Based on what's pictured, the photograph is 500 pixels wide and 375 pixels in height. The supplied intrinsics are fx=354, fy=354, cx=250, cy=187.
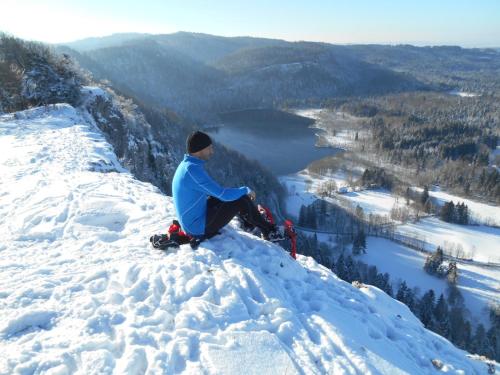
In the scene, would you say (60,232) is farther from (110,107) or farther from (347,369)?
(110,107)

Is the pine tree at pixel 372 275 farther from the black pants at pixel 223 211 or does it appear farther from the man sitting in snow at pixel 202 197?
the man sitting in snow at pixel 202 197

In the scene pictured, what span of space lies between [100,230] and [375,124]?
185m

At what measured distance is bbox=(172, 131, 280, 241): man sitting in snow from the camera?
671cm

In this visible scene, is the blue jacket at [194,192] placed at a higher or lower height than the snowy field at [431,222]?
higher

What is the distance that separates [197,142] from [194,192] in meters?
0.97

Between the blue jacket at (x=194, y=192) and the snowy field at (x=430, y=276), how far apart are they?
203ft

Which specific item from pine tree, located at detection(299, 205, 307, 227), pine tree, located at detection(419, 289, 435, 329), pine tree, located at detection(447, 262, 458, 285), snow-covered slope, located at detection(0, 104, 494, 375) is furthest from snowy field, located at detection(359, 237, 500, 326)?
snow-covered slope, located at detection(0, 104, 494, 375)

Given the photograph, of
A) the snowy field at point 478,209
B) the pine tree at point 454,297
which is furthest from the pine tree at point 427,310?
the snowy field at point 478,209

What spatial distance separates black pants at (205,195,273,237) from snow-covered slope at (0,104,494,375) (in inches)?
13.0

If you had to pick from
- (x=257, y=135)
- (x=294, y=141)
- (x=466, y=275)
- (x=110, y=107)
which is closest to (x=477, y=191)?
(x=466, y=275)

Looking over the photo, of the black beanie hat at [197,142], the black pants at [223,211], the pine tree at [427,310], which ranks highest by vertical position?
the black beanie hat at [197,142]

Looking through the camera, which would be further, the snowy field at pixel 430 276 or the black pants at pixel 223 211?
the snowy field at pixel 430 276

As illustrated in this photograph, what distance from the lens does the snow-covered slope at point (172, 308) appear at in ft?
15.1

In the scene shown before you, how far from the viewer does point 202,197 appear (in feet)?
22.8
